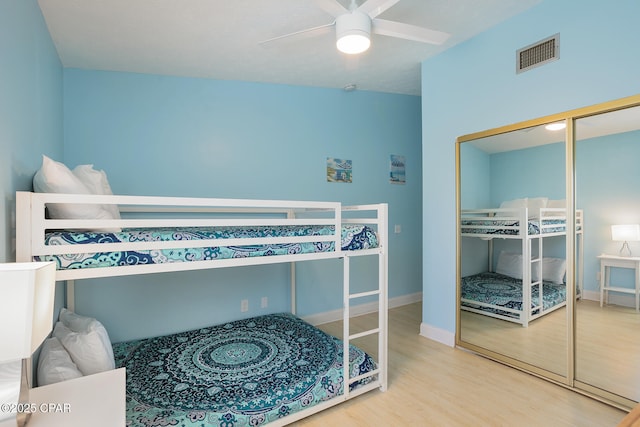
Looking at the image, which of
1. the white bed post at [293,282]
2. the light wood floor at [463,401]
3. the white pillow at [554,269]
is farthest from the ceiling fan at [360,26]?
the light wood floor at [463,401]

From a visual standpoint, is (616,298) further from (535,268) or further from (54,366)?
(54,366)

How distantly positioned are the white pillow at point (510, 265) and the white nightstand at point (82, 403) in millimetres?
2705

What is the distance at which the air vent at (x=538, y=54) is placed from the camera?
2.23 m

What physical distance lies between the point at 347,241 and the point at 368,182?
1.91 metres

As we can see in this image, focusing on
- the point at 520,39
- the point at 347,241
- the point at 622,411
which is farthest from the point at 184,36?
the point at 622,411

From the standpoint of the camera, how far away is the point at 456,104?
9.50ft

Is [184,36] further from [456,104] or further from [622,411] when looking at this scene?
[622,411]

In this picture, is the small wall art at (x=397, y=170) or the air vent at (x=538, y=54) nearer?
the air vent at (x=538, y=54)

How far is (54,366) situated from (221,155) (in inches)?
79.1

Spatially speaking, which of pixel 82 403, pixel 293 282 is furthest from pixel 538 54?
pixel 82 403

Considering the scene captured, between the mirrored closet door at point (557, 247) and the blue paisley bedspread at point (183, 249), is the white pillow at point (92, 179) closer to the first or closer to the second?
the blue paisley bedspread at point (183, 249)

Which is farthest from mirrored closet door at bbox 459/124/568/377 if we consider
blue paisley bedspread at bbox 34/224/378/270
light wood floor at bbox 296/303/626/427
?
blue paisley bedspread at bbox 34/224/378/270

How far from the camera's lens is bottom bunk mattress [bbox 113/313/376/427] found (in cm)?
174

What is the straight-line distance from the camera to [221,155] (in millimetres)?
3033
